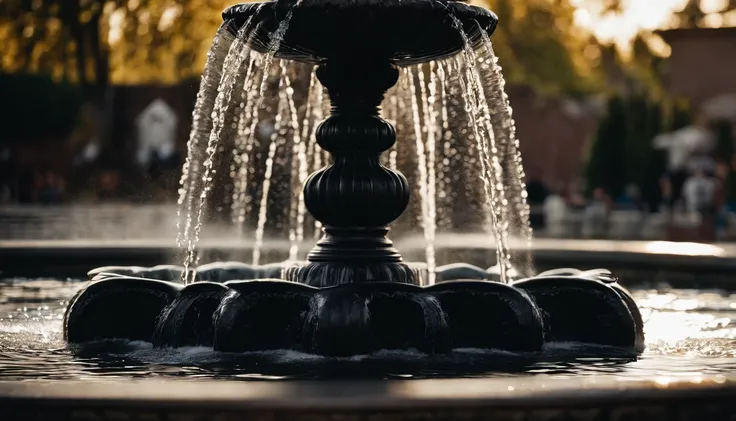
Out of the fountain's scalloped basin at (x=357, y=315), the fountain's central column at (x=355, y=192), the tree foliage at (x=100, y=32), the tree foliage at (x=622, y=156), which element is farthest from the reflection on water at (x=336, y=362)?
the tree foliage at (x=100, y=32)

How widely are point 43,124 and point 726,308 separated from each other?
122 ft

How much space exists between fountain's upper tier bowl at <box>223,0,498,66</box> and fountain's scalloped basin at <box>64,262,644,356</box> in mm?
1408

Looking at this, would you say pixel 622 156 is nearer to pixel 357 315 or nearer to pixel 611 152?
pixel 611 152

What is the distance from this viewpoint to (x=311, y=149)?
1305 centimetres

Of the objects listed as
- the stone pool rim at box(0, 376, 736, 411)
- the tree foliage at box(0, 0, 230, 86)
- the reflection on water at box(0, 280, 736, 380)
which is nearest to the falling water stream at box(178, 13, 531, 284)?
the reflection on water at box(0, 280, 736, 380)

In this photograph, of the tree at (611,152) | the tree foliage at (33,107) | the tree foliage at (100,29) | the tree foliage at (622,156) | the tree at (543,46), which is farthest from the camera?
the tree at (543,46)

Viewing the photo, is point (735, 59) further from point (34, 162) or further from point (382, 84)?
point (382, 84)

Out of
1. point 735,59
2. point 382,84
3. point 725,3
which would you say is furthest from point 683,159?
point 725,3

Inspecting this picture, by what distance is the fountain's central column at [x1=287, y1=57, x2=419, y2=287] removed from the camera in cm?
786

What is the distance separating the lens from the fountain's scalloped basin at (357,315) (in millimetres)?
6887

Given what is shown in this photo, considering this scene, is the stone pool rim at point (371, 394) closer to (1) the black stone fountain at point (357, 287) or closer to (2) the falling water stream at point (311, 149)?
(1) the black stone fountain at point (357, 287)

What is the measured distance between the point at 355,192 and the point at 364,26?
0.91m

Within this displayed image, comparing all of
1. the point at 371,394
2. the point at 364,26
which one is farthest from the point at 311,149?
the point at 371,394

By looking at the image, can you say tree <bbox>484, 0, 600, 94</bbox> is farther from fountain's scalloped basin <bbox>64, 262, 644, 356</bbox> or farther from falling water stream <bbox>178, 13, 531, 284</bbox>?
fountain's scalloped basin <bbox>64, 262, 644, 356</bbox>
